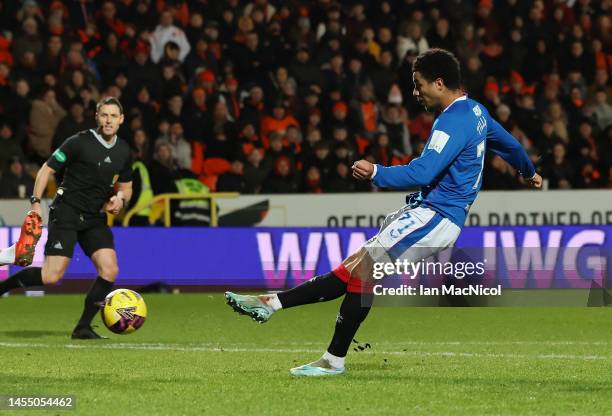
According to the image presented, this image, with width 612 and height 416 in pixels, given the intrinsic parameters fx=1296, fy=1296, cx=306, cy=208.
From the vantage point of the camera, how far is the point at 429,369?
8.82m

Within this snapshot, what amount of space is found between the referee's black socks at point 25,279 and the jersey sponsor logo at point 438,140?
496cm

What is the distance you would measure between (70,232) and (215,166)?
792 cm

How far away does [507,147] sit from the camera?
333 inches

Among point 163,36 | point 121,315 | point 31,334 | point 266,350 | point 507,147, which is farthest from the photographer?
point 163,36

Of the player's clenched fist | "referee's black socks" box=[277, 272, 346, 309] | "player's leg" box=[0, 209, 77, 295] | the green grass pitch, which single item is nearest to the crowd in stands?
the green grass pitch

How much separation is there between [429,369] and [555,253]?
7.62 metres

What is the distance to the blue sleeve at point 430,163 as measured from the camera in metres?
7.55

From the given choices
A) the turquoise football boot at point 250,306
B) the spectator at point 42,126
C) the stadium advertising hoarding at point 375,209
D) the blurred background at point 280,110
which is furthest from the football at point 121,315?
the spectator at point 42,126

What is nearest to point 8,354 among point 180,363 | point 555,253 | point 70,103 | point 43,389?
point 180,363

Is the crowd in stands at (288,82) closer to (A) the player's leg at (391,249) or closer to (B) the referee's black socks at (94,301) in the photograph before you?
(B) the referee's black socks at (94,301)

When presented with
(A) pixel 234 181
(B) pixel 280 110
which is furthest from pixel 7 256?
(B) pixel 280 110

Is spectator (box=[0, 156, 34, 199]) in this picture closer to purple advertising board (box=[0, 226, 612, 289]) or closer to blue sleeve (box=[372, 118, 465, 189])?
purple advertising board (box=[0, 226, 612, 289])

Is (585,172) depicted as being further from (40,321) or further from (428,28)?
(40,321)

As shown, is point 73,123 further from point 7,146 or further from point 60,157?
point 60,157
